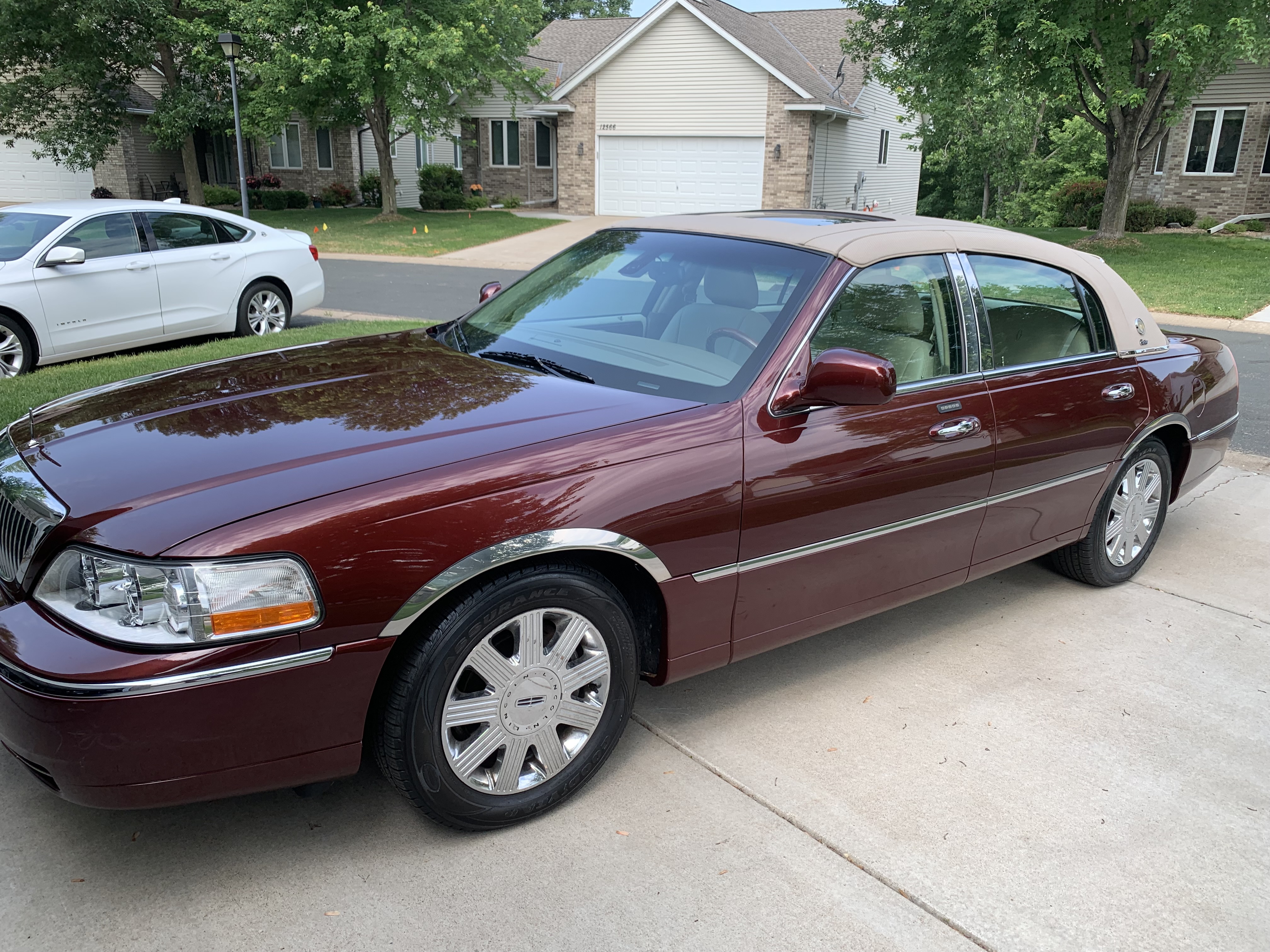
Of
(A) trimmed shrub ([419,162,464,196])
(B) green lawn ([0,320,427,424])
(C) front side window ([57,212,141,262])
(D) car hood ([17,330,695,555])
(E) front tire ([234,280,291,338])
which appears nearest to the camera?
(D) car hood ([17,330,695,555])

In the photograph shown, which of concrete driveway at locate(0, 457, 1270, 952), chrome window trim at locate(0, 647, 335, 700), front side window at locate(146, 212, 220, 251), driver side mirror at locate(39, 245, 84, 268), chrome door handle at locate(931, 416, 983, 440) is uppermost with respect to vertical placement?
front side window at locate(146, 212, 220, 251)

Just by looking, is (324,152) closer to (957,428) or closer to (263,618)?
(957,428)

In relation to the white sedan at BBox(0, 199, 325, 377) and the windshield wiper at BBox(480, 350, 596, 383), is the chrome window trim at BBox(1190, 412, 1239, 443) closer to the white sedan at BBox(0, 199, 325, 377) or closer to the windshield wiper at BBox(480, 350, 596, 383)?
the windshield wiper at BBox(480, 350, 596, 383)

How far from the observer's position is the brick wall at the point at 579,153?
29.6m

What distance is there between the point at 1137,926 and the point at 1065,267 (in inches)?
108

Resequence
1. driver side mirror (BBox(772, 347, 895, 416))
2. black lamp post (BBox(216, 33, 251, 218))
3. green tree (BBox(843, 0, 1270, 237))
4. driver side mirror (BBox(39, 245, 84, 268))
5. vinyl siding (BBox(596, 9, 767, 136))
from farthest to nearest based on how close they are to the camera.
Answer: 1. vinyl siding (BBox(596, 9, 767, 136))
2. black lamp post (BBox(216, 33, 251, 218))
3. green tree (BBox(843, 0, 1270, 237))
4. driver side mirror (BBox(39, 245, 84, 268))
5. driver side mirror (BBox(772, 347, 895, 416))

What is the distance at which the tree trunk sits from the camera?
1020 inches

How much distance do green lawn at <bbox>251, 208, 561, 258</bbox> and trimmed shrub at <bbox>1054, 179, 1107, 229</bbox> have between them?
15.5 metres

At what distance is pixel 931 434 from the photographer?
11.6ft

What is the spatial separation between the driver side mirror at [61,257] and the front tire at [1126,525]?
7.80 m

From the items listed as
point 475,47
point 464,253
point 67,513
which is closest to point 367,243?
point 464,253

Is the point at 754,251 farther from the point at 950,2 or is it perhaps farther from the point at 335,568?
the point at 950,2

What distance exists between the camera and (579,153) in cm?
3008

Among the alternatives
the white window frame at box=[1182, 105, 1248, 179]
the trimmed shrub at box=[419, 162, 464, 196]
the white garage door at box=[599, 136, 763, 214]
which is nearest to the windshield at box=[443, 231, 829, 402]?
the white garage door at box=[599, 136, 763, 214]
